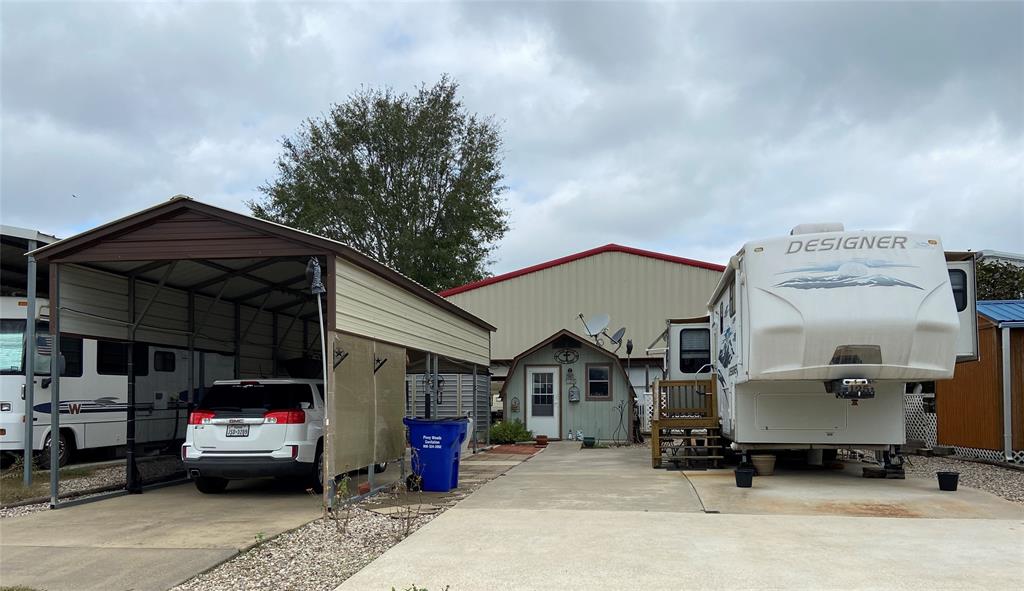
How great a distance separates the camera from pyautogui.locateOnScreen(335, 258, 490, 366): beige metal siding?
10102 mm

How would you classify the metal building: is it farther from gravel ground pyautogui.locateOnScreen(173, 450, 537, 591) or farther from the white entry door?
gravel ground pyautogui.locateOnScreen(173, 450, 537, 591)

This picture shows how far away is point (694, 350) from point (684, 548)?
32.2ft

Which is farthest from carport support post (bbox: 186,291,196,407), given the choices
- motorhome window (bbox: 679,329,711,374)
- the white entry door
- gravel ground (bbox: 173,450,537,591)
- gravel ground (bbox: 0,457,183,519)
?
the white entry door

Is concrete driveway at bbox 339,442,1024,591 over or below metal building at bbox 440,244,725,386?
below

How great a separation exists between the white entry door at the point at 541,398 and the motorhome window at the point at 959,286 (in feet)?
39.0

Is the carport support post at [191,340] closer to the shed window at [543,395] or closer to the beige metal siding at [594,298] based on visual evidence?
the shed window at [543,395]

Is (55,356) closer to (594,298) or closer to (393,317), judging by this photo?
(393,317)

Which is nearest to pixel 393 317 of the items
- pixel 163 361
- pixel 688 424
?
pixel 163 361

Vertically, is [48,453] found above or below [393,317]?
below

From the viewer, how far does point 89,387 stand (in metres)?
14.6

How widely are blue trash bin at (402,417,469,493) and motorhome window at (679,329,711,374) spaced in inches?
265

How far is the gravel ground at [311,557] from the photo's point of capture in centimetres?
650

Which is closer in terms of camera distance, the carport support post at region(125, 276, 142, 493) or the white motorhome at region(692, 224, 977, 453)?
the white motorhome at region(692, 224, 977, 453)

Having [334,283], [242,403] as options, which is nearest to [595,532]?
[334,283]
